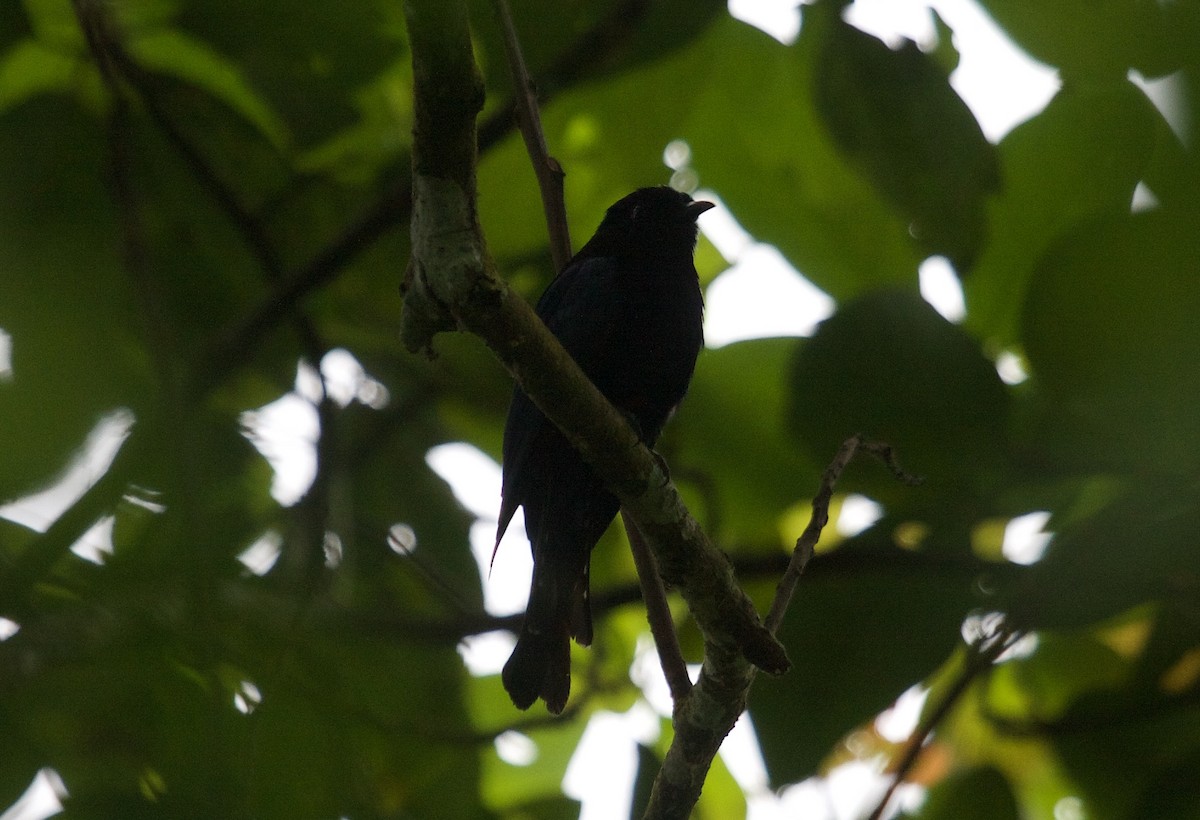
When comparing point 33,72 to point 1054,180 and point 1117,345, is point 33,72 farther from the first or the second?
point 1117,345

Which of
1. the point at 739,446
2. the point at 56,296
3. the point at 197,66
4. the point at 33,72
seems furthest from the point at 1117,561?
the point at 33,72

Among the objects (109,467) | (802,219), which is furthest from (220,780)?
(802,219)

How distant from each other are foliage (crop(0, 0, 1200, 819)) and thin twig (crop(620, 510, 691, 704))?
0.45 meters

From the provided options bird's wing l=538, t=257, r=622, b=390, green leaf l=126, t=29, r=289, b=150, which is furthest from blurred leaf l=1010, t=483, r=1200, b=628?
green leaf l=126, t=29, r=289, b=150

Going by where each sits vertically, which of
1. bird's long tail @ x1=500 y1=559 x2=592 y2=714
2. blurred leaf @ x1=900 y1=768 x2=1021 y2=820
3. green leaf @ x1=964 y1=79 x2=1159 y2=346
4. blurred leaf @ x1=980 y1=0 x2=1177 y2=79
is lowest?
blurred leaf @ x1=900 y1=768 x2=1021 y2=820

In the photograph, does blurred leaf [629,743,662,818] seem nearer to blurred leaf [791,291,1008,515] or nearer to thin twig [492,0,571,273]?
blurred leaf [791,291,1008,515]

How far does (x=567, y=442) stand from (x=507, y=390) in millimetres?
489

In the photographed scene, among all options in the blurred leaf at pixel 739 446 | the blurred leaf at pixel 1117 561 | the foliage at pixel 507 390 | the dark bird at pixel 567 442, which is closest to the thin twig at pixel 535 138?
the foliage at pixel 507 390

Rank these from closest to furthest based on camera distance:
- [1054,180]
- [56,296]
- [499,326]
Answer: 1. [499,326]
2. [56,296]
3. [1054,180]

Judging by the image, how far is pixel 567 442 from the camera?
3334 millimetres

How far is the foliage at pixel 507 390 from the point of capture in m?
1.75

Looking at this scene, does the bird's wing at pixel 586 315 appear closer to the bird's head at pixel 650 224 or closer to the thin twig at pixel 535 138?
the bird's head at pixel 650 224

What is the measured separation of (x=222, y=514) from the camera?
2178 mm

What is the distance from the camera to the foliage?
5.76 feet
